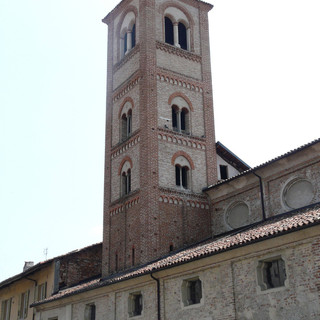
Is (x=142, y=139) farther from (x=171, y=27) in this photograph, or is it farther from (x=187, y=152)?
(x=171, y=27)

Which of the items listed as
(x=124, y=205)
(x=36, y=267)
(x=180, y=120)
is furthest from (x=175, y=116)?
(x=36, y=267)

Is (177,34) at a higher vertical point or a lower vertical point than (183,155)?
higher

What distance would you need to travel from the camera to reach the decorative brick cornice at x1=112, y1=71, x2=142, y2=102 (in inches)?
1022

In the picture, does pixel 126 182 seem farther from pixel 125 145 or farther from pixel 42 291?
pixel 42 291

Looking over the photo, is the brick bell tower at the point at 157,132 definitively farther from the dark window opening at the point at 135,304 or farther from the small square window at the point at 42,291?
→ the small square window at the point at 42,291

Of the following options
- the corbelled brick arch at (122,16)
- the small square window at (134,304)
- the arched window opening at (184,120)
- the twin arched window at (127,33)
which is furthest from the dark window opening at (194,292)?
the corbelled brick arch at (122,16)

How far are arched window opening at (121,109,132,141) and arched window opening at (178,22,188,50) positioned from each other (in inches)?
183

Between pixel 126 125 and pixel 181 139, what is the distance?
3.28 metres

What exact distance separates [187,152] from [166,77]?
3779 mm

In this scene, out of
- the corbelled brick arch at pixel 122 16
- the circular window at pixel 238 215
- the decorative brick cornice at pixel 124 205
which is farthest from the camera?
the corbelled brick arch at pixel 122 16

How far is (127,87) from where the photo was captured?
26750mm

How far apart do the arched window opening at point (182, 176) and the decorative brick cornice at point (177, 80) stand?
4.17 meters

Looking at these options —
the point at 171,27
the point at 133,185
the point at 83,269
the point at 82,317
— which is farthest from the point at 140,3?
the point at 82,317

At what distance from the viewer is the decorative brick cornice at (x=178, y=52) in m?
26.4
